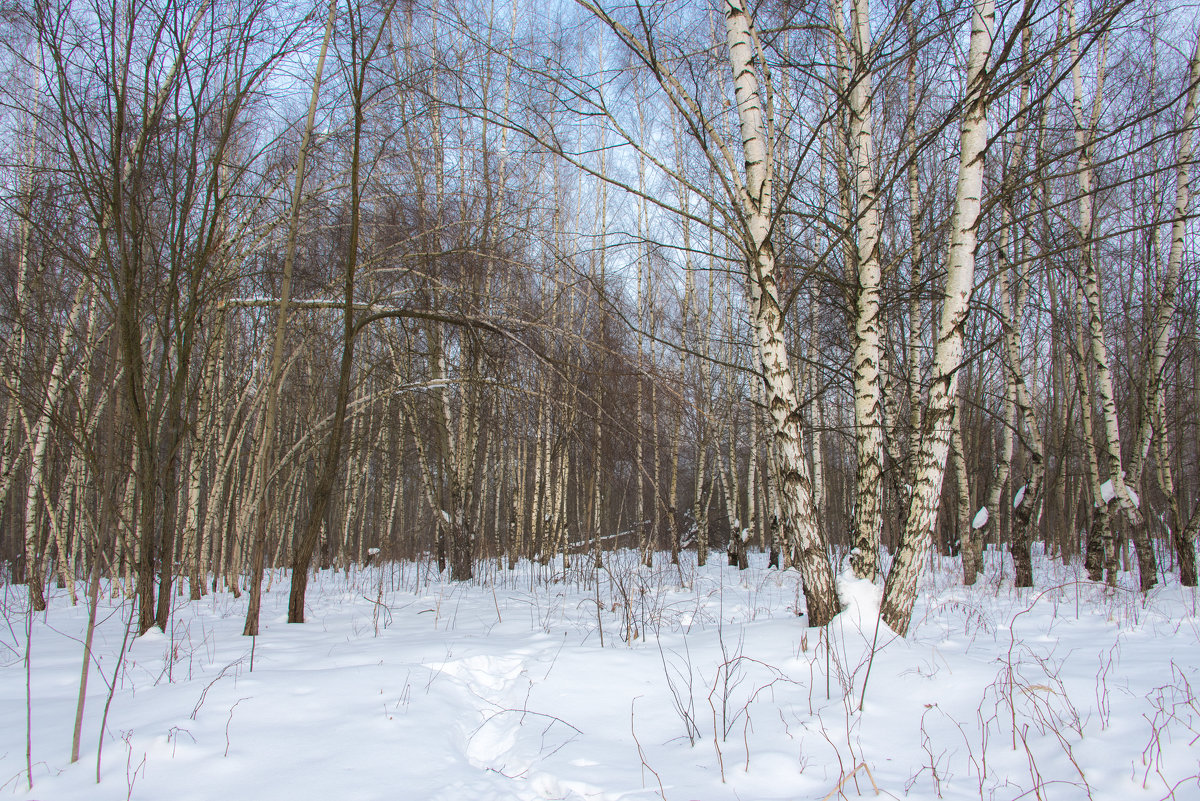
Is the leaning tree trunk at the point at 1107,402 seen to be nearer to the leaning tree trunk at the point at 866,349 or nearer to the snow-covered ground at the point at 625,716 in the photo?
the snow-covered ground at the point at 625,716

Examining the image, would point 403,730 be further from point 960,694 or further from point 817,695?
point 960,694

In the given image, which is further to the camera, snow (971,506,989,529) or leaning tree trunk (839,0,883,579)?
snow (971,506,989,529)

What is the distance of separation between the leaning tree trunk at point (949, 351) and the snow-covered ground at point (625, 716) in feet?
0.93

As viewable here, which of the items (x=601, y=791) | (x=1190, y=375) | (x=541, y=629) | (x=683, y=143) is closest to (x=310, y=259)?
(x=541, y=629)

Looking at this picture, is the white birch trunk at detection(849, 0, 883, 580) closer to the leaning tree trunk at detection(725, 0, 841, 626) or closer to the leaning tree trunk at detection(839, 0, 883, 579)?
the leaning tree trunk at detection(839, 0, 883, 579)

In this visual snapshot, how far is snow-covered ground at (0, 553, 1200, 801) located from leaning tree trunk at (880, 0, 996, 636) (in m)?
0.28

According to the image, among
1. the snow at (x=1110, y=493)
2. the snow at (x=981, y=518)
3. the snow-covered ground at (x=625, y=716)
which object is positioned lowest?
the snow-covered ground at (x=625, y=716)

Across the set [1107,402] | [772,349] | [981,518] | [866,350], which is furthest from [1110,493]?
[772,349]

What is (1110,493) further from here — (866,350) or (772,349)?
(772,349)

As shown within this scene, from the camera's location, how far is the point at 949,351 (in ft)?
12.1

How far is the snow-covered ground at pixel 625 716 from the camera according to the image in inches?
77.1

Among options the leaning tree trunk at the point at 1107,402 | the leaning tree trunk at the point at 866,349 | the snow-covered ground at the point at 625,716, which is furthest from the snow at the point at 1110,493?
the leaning tree trunk at the point at 866,349

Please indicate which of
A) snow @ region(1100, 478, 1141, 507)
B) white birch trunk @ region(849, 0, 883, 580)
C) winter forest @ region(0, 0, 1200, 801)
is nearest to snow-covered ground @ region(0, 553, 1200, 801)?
winter forest @ region(0, 0, 1200, 801)

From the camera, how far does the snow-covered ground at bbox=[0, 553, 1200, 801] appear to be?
6.43 ft
